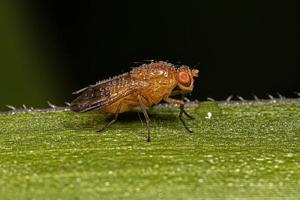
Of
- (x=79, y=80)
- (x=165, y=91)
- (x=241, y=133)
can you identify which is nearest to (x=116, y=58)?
(x=79, y=80)

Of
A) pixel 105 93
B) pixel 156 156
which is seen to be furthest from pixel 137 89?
pixel 156 156

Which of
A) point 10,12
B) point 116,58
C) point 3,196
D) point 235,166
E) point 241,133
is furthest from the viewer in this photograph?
point 116,58

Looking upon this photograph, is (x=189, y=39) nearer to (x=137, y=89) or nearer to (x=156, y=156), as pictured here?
(x=137, y=89)

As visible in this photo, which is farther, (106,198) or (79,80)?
(79,80)

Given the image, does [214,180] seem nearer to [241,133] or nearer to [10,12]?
[241,133]

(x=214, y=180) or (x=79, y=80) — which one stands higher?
(x=79, y=80)

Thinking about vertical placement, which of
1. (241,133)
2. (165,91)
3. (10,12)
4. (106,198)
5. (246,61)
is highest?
(10,12)

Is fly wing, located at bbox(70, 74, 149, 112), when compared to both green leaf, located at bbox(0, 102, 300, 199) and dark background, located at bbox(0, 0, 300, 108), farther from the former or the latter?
dark background, located at bbox(0, 0, 300, 108)

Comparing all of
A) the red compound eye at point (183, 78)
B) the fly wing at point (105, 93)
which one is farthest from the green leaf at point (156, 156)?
the red compound eye at point (183, 78)
